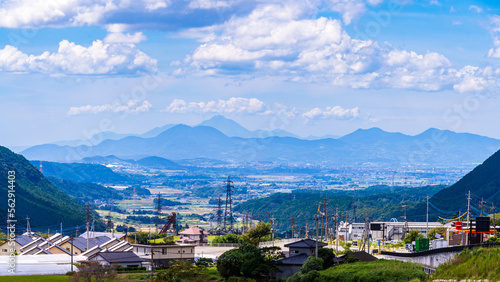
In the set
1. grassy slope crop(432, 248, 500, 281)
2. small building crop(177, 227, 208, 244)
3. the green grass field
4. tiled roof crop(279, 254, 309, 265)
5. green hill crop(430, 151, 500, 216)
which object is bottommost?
→ the green grass field

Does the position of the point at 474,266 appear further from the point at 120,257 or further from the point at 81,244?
the point at 81,244

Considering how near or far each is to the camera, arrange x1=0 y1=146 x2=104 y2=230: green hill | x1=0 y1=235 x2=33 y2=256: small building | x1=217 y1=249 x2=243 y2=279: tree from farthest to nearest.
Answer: x1=0 y1=146 x2=104 y2=230: green hill, x1=0 y1=235 x2=33 y2=256: small building, x1=217 y1=249 x2=243 y2=279: tree

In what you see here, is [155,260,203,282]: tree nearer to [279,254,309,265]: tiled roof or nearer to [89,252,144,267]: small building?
[279,254,309,265]: tiled roof

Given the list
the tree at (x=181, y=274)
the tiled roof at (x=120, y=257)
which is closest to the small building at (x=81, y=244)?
the tiled roof at (x=120, y=257)

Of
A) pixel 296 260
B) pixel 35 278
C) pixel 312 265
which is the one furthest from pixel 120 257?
pixel 312 265

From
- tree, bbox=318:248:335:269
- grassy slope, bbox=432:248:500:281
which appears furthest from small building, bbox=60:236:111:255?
grassy slope, bbox=432:248:500:281

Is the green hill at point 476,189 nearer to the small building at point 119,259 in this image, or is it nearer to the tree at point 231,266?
the small building at point 119,259

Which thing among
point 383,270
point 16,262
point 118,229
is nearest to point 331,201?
point 118,229
